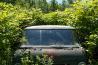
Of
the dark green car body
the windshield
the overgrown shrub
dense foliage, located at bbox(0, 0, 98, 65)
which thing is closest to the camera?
the dark green car body

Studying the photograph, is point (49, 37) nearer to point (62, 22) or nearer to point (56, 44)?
point (56, 44)

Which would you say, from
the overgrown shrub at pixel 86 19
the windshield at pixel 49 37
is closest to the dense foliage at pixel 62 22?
the overgrown shrub at pixel 86 19

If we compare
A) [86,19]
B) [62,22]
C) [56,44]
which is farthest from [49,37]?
[62,22]

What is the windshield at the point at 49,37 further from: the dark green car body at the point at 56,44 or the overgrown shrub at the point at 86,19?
the overgrown shrub at the point at 86,19

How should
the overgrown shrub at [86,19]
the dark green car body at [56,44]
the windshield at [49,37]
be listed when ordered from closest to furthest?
the dark green car body at [56,44]
the windshield at [49,37]
the overgrown shrub at [86,19]

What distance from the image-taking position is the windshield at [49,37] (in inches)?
383

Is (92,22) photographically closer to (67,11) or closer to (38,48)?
(67,11)

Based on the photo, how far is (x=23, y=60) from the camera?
27.4ft

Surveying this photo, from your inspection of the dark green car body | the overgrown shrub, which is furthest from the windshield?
the overgrown shrub

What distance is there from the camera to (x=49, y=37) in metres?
9.90

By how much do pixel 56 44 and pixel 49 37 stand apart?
1.30 ft

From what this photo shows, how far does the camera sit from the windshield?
9.72m

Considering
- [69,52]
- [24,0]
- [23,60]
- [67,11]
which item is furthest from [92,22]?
[24,0]

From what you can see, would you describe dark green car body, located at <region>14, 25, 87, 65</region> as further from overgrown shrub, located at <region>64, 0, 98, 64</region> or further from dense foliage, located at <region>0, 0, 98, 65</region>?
overgrown shrub, located at <region>64, 0, 98, 64</region>
